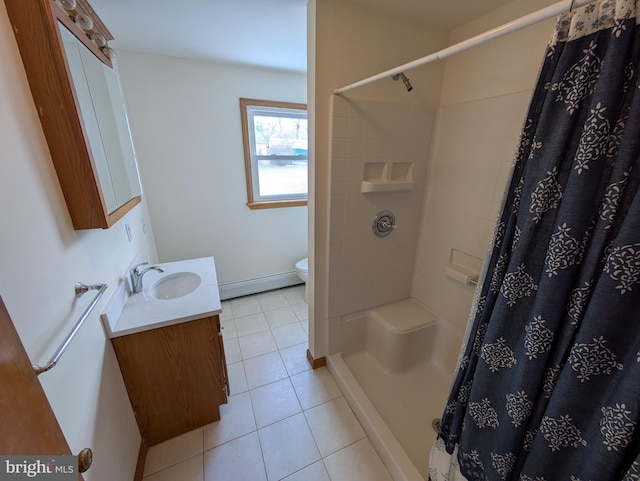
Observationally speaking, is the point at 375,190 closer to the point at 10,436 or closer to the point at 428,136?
the point at 428,136

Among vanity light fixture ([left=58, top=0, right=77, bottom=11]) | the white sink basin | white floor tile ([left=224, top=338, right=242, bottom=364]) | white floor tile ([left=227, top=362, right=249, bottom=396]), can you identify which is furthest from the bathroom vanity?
vanity light fixture ([left=58, top=0, right=77, bottom=11])

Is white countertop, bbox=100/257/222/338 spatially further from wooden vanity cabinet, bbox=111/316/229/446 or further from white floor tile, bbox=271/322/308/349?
white floor tile, bbox=271/322/308/349

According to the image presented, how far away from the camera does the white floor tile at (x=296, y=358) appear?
190 centimetres

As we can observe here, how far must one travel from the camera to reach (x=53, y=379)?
0.73 meters

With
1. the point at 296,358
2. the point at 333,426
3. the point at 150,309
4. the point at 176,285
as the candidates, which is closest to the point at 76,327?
the point at 150,309

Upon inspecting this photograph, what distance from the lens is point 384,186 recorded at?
157 centimetres

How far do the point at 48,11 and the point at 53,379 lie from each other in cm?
111

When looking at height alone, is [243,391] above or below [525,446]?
below

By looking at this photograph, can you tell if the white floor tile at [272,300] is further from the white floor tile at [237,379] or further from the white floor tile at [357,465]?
the white floor tile at [357,465]

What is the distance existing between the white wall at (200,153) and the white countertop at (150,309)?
1.02 m

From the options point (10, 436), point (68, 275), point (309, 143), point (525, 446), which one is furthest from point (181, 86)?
point (525, 446)

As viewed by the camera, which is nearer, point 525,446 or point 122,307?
point 525,446

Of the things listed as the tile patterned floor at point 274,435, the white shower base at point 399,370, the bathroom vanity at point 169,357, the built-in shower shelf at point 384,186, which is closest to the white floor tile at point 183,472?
the tile patterned floor at point 274,435

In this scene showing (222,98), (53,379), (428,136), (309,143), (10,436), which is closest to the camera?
(10,436)
